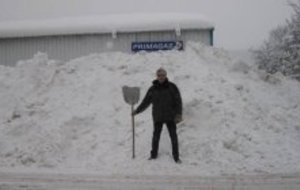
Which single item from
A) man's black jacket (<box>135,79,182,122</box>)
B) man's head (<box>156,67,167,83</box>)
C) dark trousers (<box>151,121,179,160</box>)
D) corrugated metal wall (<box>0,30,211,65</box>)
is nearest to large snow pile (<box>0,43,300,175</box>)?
dark trousers (<box>151,121,179,160</box>)

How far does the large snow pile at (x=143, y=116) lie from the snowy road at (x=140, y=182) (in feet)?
2.92

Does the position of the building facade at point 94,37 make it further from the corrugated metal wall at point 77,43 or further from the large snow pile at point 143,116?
the large snow pile at point 143,116

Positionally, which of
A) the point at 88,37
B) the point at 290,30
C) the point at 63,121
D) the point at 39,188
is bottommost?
the point at 39,188

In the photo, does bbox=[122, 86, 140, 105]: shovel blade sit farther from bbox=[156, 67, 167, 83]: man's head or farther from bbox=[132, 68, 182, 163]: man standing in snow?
bbox=[156, 67, 167, 83]: man's head

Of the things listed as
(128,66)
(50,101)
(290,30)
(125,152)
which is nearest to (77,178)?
(125,152)

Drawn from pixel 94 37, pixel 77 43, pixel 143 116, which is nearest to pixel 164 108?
pixel 143 116

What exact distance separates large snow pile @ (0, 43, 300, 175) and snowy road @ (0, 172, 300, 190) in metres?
0.89

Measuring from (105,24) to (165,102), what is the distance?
7757mm

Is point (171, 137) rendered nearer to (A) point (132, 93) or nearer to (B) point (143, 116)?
(A) point (132, 93)

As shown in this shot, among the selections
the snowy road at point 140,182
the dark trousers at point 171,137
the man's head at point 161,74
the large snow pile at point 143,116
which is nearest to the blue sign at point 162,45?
the large snow pile at point 143,116

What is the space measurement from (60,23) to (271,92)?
25.1ft

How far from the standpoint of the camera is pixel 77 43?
20.5m

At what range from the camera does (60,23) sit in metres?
21.0

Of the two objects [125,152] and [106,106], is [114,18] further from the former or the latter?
[125,152]
